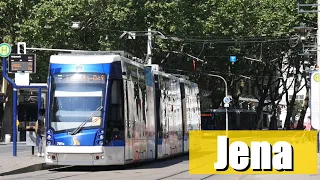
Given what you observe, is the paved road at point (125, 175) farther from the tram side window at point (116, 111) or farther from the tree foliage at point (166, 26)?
the tree foliage at point (166, 26)

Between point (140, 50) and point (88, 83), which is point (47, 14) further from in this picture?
point (88, 83)

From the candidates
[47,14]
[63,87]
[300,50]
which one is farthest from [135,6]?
[63,87]

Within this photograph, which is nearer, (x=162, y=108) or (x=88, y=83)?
(x=88, y=83)

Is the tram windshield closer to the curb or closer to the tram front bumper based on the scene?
the tram front bumper

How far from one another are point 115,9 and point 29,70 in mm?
21490

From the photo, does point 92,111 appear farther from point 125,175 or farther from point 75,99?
point 125,175

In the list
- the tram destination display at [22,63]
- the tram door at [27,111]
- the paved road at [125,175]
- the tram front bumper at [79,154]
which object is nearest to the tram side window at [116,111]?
the tram front bumper at [79,154]

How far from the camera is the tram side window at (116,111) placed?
21094mm

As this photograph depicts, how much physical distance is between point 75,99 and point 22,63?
572cm

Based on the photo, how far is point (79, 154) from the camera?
2072 centimetres

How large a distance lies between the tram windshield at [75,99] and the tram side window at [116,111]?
0.98 ft

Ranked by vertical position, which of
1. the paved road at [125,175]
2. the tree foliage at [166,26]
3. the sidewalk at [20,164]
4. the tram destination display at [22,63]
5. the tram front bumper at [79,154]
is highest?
the tree foliage at [166,26]

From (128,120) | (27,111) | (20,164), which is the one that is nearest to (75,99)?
(128,120)

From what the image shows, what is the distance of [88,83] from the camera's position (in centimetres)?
2119
